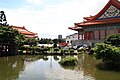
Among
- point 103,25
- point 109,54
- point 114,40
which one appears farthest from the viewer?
point 103,25

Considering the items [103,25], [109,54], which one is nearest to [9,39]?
[109,54]

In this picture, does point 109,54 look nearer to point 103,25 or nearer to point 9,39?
point 9,39

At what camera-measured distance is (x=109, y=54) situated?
26109 mm

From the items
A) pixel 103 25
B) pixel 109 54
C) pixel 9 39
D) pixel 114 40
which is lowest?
pixel 109 54

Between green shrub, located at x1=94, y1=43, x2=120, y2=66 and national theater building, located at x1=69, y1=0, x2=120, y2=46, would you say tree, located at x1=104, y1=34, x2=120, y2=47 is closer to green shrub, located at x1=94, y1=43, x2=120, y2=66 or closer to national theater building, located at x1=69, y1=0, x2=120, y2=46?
green shrub, located at x1=94, y1=43, x2=120, y2=66

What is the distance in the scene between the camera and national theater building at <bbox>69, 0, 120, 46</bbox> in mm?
50219

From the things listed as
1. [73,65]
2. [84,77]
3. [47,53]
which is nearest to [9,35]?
[47,53]

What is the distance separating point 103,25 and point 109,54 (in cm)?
2720

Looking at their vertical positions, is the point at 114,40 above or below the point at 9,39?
below

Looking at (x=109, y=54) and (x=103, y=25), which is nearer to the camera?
(x=109, y=54)

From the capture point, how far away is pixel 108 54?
26219 mm

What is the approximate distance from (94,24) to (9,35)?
65.7ft

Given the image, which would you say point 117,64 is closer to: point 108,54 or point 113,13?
point 108,54

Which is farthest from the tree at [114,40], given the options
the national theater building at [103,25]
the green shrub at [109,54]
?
the national theater building at [103,25]
